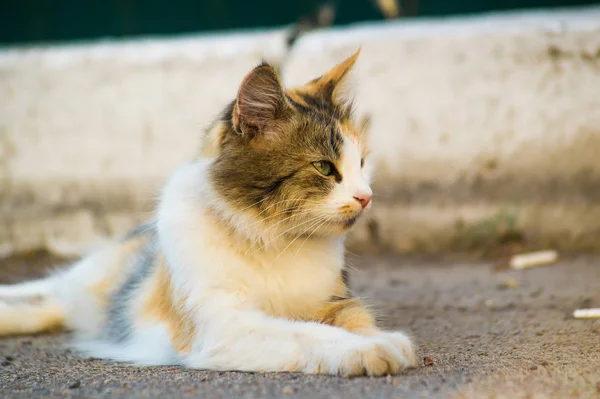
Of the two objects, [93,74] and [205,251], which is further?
[93,74]

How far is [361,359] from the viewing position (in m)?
2.13

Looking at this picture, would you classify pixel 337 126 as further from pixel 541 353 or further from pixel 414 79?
pixel 414 79

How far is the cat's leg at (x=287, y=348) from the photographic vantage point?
214 cm

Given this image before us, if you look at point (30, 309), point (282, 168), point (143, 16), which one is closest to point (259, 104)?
point (282, 168)

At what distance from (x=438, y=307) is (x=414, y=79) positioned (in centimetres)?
178

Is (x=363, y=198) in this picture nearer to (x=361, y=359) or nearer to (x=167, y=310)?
(x=361, y=359)

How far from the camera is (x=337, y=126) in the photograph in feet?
8.50

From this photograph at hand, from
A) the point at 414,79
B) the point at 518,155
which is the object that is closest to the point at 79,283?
the point at 414,79

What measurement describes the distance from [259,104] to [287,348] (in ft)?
2.80

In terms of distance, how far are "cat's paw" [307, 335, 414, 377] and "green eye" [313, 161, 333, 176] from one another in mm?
602

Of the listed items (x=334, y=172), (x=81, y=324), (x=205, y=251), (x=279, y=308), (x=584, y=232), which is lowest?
(x=584, y=232)

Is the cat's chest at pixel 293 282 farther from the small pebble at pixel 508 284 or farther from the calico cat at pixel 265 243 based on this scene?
the small pebble at pixel 508 284

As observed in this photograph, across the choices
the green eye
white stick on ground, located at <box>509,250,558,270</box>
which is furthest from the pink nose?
white stick on ground, located at <box>509,250,558,270</box>

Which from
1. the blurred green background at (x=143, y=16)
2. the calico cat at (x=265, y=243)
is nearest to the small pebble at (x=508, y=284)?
the calico cat at (x=265, y=243)
